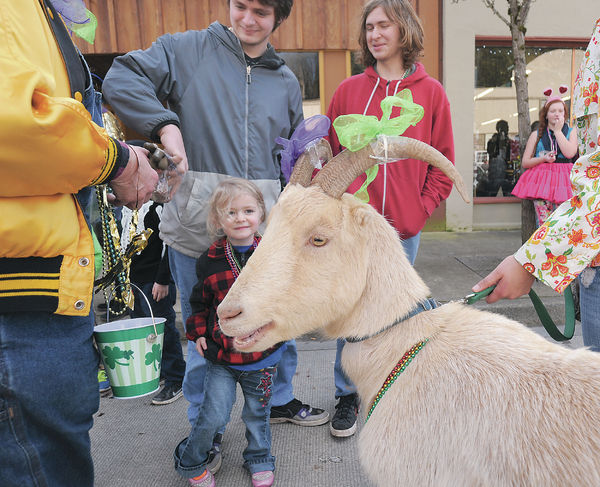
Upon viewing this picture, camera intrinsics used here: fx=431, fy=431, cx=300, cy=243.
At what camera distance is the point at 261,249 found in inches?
64.0

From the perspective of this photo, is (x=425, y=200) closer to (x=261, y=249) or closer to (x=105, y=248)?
(x=261, y=249)

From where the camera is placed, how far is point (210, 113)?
2551mm

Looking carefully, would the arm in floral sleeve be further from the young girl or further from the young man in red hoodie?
the young girl

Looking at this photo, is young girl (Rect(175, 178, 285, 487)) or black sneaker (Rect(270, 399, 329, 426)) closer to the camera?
young girl (Rect(175, 178, 285, 487))

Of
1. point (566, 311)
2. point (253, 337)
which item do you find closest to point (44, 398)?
point (253, 337)

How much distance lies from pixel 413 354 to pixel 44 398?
4.00 feet

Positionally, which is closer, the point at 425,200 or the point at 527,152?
the point at 425,200

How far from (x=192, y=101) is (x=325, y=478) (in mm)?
2382

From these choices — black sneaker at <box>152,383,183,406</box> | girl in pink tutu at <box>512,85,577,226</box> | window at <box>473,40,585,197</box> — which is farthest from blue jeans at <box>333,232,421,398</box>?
window at <box>473,40,585,197</box>

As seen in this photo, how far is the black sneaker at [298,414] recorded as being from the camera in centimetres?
309

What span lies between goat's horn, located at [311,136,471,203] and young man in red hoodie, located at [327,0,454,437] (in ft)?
3.30

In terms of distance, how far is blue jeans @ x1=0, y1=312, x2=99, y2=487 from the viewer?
49.3 inches

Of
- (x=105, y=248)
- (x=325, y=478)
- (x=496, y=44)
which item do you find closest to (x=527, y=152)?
(x=496, y=44)

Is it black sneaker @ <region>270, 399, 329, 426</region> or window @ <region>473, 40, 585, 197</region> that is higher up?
window @ <region>473, 40, 585, 197</region>
